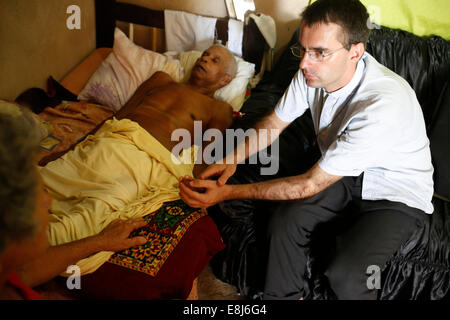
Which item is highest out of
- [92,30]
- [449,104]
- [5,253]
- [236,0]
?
[236,0]

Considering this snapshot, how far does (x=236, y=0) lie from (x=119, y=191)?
6.53 feet

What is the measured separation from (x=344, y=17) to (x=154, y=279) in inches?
50.6

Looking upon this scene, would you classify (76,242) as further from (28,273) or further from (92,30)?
(92,30)

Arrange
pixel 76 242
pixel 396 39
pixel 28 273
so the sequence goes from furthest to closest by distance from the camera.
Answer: pixel 396 39 → pixel 76 242 → pixel 28 273

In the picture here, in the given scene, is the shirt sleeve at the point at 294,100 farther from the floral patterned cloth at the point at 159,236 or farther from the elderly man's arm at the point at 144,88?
the elderly man's arm at the point at 144,88

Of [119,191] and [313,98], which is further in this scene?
[313,98]

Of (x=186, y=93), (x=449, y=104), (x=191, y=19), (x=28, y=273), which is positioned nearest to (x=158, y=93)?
(x=186, y=93)

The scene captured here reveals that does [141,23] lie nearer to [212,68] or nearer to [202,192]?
[212,68]

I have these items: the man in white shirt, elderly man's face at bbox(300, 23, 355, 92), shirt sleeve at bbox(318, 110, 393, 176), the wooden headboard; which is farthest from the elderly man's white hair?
shirt sleeve at bbox(318, 110, 393, 176)

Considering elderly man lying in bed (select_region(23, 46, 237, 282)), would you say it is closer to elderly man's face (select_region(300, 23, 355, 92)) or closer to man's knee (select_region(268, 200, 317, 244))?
man's knee (select_region(268, 200, 317, 244))

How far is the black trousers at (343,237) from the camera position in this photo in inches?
59.7

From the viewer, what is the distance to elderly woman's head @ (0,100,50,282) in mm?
730

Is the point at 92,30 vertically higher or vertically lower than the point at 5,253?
higher

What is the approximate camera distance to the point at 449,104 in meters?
1.98
